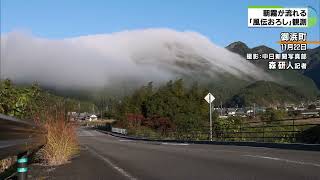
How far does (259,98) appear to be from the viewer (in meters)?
192

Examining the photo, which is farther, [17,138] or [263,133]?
[263,133]

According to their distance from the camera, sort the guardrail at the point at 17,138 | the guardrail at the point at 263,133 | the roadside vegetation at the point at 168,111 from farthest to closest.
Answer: the roadside vegetation at the point at 168,111, the guardrail at the point at 263,133, the guardrail at the point at 17,138

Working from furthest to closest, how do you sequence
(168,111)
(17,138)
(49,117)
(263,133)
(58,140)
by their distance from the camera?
(168,111) → (263,133) → (49,117) → (58,140) → (17,138)

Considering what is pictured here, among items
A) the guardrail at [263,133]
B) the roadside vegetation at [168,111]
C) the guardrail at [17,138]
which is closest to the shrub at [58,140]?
the guardrail at [17,138]

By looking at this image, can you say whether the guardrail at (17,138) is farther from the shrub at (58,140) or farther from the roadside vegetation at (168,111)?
the roadside vegetation at (168,111)

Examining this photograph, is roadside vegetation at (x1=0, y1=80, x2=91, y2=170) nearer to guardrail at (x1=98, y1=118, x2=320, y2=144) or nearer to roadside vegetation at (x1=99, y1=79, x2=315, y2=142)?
guardrail at (x1=98, y1=118, x2=320, y2=144)

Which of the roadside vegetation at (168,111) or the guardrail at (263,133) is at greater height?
the roadside vegetation at (168,111)

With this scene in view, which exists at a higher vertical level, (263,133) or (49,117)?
(49,117)

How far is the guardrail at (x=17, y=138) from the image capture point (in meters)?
9.39

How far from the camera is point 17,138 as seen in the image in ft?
38.8

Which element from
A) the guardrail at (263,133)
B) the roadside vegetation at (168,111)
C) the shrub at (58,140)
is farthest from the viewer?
the roadside vegetation at (168,111)

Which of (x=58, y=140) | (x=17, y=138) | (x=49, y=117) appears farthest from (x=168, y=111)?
(x=17, y=138)

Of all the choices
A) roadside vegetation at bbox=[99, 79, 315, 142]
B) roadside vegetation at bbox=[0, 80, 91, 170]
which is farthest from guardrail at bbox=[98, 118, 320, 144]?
roadside vegetation at bbox=[99, 79, 315, 142]

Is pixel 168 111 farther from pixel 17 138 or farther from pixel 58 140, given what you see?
pixel 17 138
